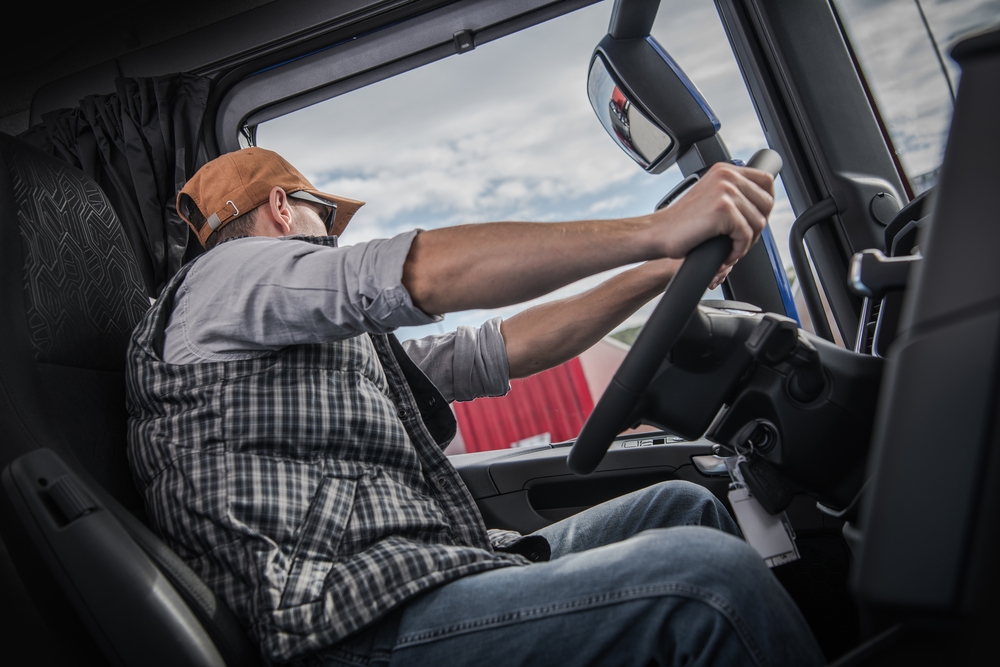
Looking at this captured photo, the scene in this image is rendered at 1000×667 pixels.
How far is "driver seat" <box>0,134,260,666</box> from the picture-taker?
845mm

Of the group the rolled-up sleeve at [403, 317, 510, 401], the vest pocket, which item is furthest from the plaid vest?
the rolled-up sleeve at [403, 317, 510, 401]

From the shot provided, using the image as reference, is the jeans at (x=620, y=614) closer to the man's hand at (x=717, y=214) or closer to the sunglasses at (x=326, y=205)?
the man's hand at (x=717, y=214)

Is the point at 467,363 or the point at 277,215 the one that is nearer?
the point at 277,215

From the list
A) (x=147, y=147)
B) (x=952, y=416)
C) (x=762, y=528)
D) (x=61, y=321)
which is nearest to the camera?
(x=952, y=416)

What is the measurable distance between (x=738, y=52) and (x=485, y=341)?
0.86 metres

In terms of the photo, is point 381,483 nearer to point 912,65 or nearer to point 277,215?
point 277,215

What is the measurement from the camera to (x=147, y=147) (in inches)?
85.4

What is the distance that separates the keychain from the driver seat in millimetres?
673

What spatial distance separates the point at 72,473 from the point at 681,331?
2.66ft

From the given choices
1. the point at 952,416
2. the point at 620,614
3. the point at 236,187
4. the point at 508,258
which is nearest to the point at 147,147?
the point at 236,187

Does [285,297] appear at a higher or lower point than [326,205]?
lower

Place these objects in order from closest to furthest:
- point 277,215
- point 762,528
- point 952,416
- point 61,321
A: 1. point 952,416
2. point 762,528
3. point 61,321
4. point 277,215

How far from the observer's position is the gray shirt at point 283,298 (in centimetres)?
90

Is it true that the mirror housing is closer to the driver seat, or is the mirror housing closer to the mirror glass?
the mirror glass
